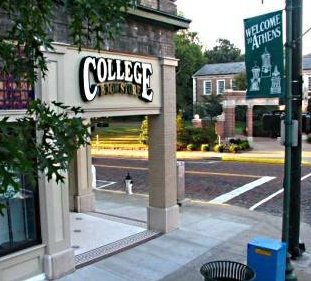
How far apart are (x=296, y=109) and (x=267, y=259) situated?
3.53 metres

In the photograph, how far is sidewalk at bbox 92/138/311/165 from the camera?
26281 mm

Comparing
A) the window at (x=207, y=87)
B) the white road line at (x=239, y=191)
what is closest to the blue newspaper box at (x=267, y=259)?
the white road line at (x=239, y=191)

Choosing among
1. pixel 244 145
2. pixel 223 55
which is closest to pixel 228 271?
pixel 244 145

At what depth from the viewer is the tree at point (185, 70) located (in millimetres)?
62188

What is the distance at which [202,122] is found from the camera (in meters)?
37.6

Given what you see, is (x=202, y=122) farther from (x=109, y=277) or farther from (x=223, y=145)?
(x=109, y=277)

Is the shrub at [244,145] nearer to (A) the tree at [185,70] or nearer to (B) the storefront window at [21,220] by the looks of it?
(B) the storefront window at [21,220]

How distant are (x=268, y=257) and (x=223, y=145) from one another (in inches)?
929

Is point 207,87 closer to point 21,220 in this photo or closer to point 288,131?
point 288,131

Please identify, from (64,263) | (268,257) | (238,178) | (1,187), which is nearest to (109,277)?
(64,263)

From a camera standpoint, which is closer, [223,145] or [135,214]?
[135,214]

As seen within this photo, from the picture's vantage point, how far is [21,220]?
8.18 meters

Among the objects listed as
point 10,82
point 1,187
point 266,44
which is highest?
point 266,44

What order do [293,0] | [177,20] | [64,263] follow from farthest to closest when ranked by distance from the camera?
[177,20], [293,0], [64,263]
